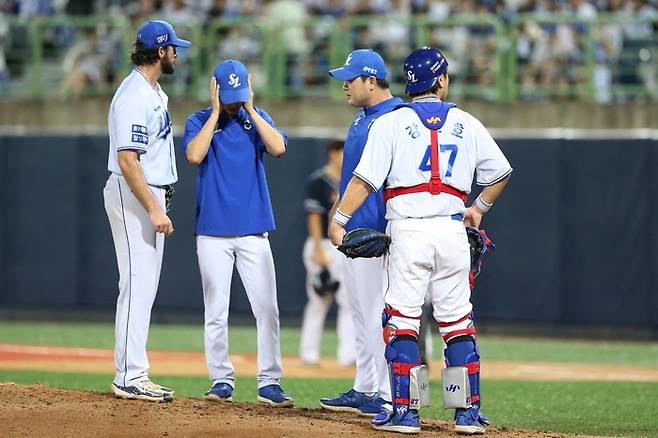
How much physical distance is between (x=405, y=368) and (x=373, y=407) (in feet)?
2.87

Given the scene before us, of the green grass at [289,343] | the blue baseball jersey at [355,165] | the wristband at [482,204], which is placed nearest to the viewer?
the wristband at [482,204]

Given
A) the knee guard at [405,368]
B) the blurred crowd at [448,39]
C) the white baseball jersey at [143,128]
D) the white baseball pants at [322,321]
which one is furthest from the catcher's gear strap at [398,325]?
the blurred crowd at [448,39]

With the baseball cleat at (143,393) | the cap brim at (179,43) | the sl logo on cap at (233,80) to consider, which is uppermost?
the cap brim at (179,43)

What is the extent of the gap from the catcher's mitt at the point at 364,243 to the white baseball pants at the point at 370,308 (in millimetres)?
515

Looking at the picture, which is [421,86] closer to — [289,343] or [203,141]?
[203,141]

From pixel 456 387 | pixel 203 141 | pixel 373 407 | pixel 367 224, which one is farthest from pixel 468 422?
pixel 203 141

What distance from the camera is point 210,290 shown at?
26.9 ft

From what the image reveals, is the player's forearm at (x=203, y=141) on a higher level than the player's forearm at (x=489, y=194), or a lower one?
higher

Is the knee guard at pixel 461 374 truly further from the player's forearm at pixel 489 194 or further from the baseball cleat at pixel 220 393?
the baseball cleat at pixel 220 393

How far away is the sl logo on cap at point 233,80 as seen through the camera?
316 inches

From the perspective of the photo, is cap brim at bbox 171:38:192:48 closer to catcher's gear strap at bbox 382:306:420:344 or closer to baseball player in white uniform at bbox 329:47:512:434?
baseball player in white uniform at bbox 329:47:512:434

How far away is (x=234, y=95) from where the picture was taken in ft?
26.4

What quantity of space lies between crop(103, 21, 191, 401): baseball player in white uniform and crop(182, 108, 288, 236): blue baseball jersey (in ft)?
1.19

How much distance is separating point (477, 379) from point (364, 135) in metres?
1.62
